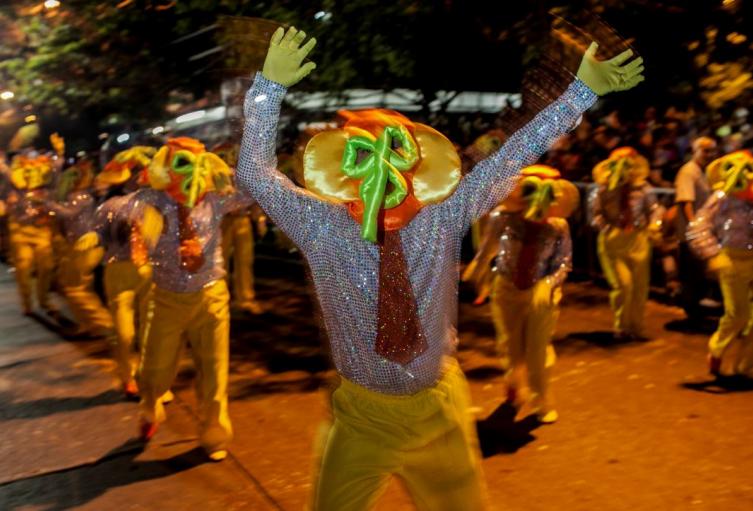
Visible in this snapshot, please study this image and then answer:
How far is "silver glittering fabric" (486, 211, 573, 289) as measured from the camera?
5.42 meters

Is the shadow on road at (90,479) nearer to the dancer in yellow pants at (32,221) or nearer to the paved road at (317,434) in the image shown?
the paved road at (317,434)

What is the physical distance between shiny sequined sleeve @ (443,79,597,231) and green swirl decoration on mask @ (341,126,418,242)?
25 cm

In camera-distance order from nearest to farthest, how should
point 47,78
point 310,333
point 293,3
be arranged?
point 310,333
point 293,3
point 47,78

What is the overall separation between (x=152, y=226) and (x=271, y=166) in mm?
2513

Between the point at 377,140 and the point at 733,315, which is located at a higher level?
the point at 377,140

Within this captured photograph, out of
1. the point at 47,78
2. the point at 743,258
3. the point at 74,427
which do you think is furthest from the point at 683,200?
the point at 47,78

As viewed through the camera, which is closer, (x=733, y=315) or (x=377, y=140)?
(x=377, y=140)

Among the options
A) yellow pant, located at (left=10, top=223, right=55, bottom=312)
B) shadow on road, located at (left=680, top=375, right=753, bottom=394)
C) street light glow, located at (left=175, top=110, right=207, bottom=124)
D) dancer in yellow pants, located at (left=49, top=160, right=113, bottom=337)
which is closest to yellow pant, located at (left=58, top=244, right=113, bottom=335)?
dancer in yellow pants, located at (left=49, top=160, right=113, bottom=337)

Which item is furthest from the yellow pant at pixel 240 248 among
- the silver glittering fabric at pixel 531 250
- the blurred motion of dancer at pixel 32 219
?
the silver glittering fabric at pixel 531 250

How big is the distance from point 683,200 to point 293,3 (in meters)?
6.18

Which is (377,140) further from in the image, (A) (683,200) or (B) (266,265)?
(B) (266,265)

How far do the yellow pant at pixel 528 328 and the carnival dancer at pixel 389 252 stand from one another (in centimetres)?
282

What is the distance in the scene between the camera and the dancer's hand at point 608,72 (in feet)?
8.34

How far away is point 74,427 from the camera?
595 centimetres
